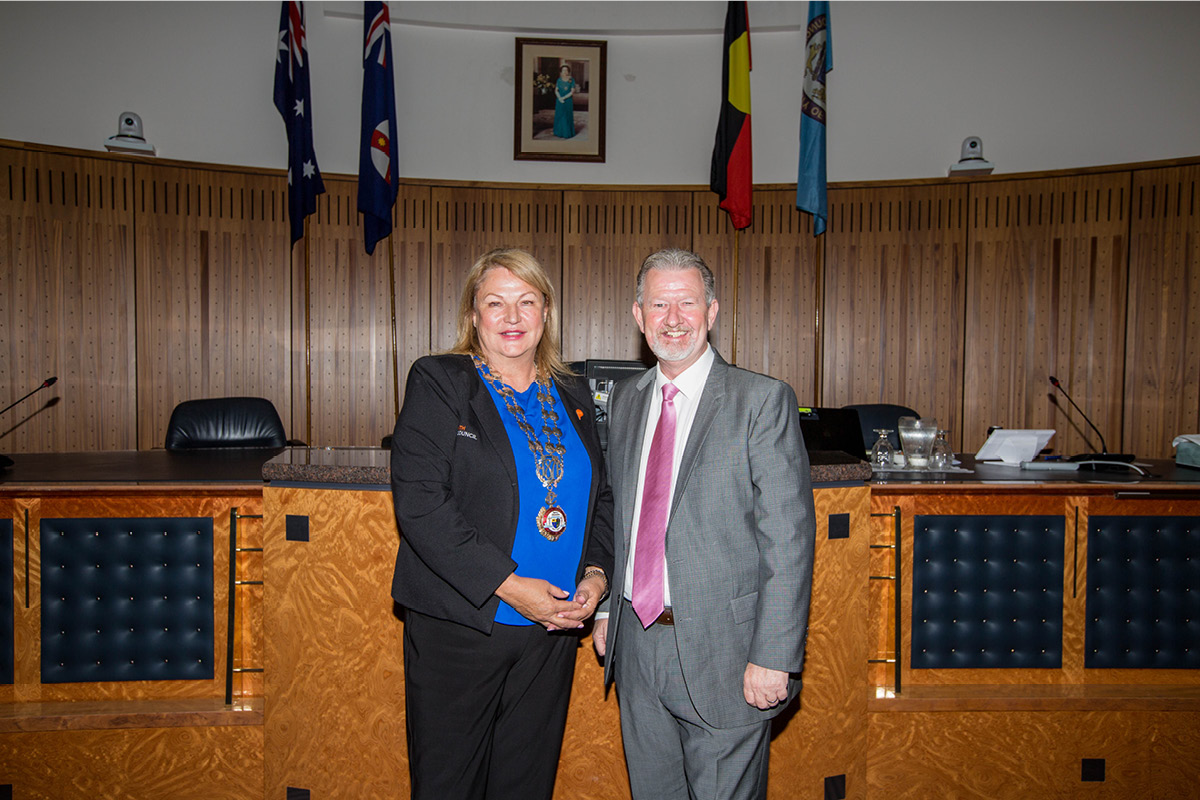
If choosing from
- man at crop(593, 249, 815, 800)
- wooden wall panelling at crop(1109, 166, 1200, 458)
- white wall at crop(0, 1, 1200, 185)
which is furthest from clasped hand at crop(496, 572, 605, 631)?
wooden wall panelling at crop(1109, 166, 1200, 458)

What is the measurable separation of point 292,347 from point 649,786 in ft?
16.1

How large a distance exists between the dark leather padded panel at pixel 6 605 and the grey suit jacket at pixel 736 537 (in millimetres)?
2287

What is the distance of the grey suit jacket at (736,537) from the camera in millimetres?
1479

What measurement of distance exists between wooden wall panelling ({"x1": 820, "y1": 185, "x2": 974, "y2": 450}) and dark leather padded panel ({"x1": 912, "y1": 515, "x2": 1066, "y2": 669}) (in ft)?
10.6

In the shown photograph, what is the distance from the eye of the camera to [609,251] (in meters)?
5.81

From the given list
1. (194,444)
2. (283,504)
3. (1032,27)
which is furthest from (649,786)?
(1032,27)

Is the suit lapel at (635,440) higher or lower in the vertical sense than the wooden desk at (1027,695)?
higher

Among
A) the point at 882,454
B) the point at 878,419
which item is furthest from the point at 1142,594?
→ the point at 878,419

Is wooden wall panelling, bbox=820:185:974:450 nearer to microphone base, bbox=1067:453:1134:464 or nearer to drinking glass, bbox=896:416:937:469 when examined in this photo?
microphone base, bbox=1067:453:1134:464

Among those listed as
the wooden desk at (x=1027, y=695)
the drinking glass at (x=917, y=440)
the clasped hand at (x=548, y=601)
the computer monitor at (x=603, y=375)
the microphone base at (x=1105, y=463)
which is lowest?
the wooden desk at (x=1027, y=695)

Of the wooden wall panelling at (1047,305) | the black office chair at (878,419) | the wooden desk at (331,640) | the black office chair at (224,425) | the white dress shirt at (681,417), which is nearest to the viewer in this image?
the white dress shirt at (681,417)

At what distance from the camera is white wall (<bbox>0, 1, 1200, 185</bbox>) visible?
16.9ft

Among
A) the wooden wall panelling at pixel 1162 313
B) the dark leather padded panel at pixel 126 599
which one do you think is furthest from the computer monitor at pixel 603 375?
the wooden wall panelling at pixel 1162 313

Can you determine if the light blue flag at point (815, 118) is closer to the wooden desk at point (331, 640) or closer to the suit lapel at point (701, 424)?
the suit lapel at point (701, 424)
